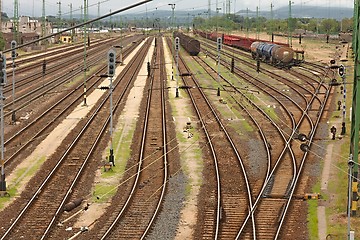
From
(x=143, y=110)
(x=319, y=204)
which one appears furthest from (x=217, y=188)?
(x=143, y=110)

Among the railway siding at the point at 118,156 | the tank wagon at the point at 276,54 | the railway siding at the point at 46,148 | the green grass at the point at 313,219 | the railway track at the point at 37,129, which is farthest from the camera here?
the tank wagon at the point at 276,54

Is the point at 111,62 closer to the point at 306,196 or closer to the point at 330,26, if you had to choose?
the point at 306,196

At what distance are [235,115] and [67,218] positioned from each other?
19.9 meters

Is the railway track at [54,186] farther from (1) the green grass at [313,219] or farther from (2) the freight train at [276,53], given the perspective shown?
(2) the freight train at [276,53]

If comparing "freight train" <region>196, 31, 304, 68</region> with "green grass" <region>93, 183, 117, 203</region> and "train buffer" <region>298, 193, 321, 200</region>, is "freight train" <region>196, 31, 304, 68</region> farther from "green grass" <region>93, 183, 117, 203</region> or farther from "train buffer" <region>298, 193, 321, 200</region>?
"green grass" <region>93, 183, 117, 203</region>

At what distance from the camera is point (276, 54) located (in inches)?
2443

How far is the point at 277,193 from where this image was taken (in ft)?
66.9

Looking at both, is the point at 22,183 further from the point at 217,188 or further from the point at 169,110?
the point at 169,110

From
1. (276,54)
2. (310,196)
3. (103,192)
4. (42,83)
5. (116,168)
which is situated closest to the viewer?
(310,196)

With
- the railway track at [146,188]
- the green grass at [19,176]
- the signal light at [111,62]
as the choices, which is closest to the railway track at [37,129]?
the green grass at [19,176]

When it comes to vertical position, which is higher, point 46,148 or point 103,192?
point 46,148

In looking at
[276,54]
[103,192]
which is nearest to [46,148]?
[103,192]

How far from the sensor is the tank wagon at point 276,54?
60750 millimetres

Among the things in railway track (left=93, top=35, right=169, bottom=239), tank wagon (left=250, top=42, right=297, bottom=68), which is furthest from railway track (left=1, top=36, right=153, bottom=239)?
tank wagon (left=250, top=42, right=297, bottom=68)
